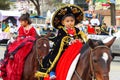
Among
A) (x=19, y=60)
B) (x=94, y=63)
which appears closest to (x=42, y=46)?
(x=19, y=60)

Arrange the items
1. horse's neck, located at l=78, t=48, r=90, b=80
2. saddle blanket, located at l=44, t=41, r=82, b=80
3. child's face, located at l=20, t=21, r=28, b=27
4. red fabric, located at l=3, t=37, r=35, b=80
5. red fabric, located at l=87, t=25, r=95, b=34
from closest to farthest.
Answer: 1. horse's neck, located at l=78, t=48, r=90, b=80
2. saddle blanket, located at l=44, t=41, r=82, b=80
3. red fabric, located at l=3, t=37, r=35, b=80
4. child's face, located at l=20, t=21, r=28, b=27
5. red fabric, located at l=87, t=25, r=95, b=34

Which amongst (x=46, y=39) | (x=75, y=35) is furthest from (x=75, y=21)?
(x=46, y=39)

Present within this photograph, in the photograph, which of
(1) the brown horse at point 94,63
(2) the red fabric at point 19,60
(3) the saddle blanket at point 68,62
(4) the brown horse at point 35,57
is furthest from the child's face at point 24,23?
(1) the brown horse at point 94,63

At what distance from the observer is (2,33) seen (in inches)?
1255

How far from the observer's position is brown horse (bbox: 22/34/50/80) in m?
8.73

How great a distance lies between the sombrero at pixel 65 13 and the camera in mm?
6457

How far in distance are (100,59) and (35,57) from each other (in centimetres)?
384

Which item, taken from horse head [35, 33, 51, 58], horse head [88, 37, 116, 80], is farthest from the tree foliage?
horse head [88, 37, 116, 80]

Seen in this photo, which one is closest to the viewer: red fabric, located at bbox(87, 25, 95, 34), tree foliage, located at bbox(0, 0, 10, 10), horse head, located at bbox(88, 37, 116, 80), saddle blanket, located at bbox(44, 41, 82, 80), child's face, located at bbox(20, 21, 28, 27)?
horse head, located at bbox(88, 37, 116, 80)

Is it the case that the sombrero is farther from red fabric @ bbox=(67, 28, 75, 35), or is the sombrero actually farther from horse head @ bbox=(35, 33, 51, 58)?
horse head @ bbox=(35, 33, 51, 58)

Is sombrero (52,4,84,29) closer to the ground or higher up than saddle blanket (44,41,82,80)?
higher up

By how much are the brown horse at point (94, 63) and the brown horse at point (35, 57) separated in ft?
9.03

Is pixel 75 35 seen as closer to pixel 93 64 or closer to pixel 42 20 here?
pixel 93 64

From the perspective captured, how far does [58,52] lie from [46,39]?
249 centimetres
